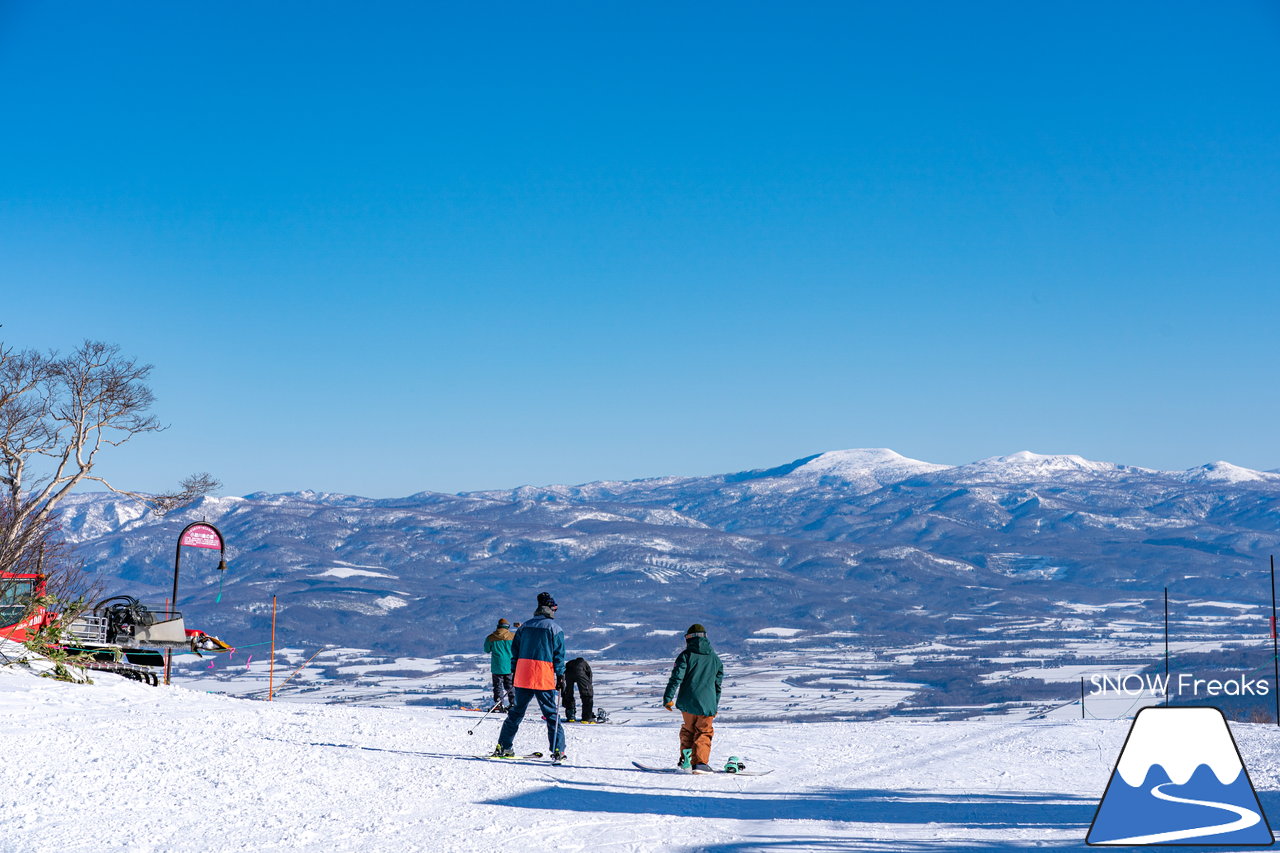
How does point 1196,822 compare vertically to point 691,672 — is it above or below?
below

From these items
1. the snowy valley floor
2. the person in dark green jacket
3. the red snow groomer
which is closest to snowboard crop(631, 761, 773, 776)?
the person in dark green jacket

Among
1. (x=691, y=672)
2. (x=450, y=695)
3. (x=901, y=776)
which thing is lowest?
(x=450, y=695)

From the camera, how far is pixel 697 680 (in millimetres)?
11906

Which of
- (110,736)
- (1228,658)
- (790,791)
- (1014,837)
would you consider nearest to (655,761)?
(790,791)

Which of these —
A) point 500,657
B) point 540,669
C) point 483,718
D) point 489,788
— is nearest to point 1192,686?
point 500,657

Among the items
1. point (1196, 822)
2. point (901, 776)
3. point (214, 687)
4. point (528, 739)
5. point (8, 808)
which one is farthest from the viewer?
point (214, 687)

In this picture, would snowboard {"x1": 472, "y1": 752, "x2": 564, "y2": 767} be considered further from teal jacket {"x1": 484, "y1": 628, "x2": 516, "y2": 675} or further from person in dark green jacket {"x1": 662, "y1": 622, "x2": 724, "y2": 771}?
teal jacket {"x1": 484, "y1": 628, "x2": 516, "y2": 675}

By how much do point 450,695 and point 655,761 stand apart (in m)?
142

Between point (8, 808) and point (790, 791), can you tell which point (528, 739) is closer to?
Answer: point (790, 791)

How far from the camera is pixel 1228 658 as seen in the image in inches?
6599

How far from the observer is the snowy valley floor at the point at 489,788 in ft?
26.8

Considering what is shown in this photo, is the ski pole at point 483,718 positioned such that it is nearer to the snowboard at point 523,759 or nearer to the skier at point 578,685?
the skier at point 578,685

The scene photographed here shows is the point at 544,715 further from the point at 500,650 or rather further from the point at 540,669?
the point at 500,650

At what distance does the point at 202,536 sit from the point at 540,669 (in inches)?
704
